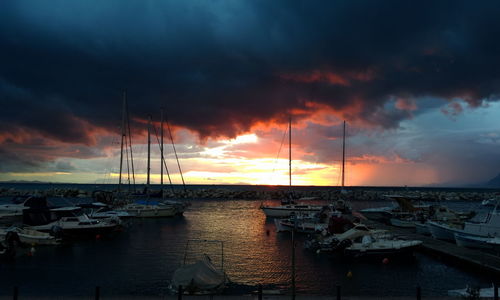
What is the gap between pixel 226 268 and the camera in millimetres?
29328

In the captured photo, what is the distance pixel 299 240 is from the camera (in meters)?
42.9

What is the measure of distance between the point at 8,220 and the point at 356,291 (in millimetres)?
49225

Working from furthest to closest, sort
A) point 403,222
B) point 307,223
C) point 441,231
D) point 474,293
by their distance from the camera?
1. point 403,222
2. point 307,223
3. point 441,231
4. point 474,293

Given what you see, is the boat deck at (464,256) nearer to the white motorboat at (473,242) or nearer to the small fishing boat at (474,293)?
the white motorboat at (473,242)

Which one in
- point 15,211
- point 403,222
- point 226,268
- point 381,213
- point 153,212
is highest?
point 15,211

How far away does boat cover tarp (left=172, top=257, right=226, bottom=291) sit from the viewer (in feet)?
64.9

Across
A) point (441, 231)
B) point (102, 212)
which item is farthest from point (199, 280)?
point (102, 212)

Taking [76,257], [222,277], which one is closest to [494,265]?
[222,277]

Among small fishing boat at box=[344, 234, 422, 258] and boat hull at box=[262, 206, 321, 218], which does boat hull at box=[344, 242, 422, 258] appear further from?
boat hull at box=[262, 206, 321, 218]

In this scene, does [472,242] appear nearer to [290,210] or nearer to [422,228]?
[422,228]

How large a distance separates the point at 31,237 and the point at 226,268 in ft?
67.8

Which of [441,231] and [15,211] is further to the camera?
[15,211]

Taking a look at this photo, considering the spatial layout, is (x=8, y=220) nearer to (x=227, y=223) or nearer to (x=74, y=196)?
(x=227, y=223)

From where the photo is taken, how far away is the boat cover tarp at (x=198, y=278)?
19.8m
